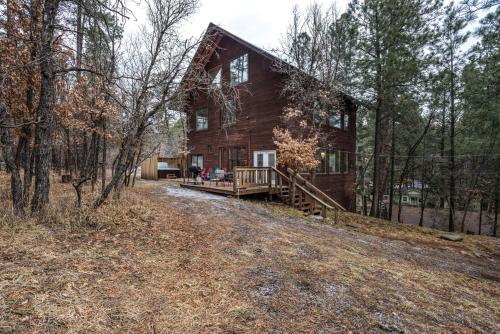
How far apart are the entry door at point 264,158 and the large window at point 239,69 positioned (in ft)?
14.8

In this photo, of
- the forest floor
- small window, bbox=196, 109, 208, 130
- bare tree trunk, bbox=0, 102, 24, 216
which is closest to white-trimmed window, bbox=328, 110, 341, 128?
small window, bbox=196, 109, 208, 130

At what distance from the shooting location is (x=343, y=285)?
335cm

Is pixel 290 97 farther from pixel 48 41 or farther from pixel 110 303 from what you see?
pixel 110 303

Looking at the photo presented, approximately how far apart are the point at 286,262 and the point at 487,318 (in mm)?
2641

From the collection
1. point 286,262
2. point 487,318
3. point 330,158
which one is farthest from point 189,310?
point 330,158

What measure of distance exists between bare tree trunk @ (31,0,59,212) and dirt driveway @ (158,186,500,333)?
3.13 meters

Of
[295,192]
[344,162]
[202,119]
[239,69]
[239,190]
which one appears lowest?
[295,192]

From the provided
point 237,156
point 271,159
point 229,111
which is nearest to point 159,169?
point 237,156

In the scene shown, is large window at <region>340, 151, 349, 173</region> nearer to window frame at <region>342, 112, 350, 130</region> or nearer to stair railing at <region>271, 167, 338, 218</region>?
window frame at <region>342, 112, 350, 130</region>

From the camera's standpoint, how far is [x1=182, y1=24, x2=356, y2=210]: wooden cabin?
12.7 m

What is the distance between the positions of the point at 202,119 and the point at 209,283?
604 inches

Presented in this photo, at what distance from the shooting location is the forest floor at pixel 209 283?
7.66 ft

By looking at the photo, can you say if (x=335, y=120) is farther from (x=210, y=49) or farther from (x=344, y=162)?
(x=210, y=49)

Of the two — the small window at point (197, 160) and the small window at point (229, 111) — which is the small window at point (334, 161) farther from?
the small window at point (197, 160)
